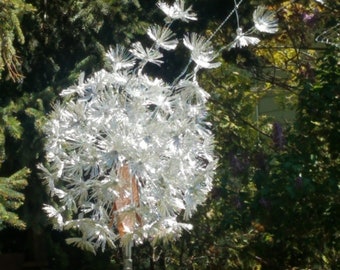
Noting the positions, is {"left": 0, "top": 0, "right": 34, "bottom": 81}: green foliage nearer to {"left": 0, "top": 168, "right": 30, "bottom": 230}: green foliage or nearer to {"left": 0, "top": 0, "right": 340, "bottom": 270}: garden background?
{"left": 0, "top": 0, "right": 340, "bottom": 270}: garden background

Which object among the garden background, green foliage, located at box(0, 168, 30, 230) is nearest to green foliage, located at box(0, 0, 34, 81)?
the garden background

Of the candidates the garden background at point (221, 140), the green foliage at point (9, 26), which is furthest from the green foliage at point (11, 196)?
the green foliage at point (9, 26)

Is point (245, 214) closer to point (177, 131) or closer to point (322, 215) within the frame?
point (322, 215)

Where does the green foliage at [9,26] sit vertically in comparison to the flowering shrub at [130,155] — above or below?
above

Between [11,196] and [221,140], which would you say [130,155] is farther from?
[221,140]

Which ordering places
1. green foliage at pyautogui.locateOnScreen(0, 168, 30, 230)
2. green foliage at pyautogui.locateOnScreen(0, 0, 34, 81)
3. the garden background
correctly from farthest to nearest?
1. the garden background
2. green foliage at pyautogui.locateOnScreen(0, 168, 30, 230)
3. green foliage at pyautogui.locateOnScreen(0, 0, 34, 81)

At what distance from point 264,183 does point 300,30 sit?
2.22m

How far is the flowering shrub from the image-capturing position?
4.30 metres

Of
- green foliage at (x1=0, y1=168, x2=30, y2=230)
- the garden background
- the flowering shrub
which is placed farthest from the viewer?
the garden background

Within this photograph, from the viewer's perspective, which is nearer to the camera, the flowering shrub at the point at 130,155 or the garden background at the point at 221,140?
the flowering shrub at the point at 130,155

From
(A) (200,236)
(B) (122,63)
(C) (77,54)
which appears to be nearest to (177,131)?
(B) (122,63)

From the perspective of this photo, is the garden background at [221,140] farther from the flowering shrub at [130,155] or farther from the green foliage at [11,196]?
the flowering shrub at [130,155]

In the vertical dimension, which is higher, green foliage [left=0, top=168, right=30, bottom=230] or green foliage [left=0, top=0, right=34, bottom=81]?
green foliage [left=0, top=0, right=34, bottom=81]

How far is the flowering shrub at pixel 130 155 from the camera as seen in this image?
4301 millimetres
